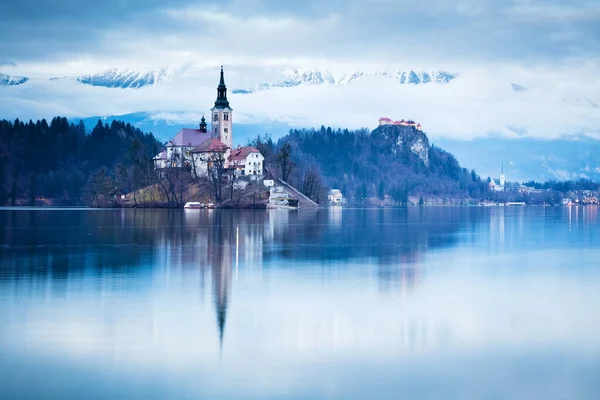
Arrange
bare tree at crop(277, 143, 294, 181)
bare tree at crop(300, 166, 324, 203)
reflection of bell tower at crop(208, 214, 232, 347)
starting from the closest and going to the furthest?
reflection of bell tower at crop(208, 214, 232, 347)
bare tree at crop(277, 143, 294, 181)
bare tree at crop(300, 166, 324, 203)

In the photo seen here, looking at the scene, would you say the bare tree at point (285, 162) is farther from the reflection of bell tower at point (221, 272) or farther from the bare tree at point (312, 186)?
the reflection of bell tower at point (221, 272)

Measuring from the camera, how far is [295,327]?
26.0m

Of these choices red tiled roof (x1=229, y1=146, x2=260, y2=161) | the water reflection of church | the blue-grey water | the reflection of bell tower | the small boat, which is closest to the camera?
the blue-grey water

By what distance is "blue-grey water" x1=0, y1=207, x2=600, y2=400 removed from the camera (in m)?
19.1

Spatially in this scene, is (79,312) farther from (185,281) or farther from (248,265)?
(248,265)

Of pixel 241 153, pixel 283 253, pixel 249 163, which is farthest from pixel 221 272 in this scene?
pixel 241 153

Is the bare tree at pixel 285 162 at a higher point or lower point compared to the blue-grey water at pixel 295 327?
higher

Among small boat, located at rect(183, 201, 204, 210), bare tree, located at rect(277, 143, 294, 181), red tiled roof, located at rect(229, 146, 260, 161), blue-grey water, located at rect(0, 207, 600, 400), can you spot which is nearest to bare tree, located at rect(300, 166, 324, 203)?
bare tree, located at rect(277, 143, 294, 181)

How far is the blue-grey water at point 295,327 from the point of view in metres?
19.1

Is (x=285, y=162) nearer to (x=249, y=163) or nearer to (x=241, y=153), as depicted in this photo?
(x=249, y=163)

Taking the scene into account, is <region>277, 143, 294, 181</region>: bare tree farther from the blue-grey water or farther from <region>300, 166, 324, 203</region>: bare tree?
the blue-grey water

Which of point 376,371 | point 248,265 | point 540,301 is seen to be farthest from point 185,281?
point 376,371

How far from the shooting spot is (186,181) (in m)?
190

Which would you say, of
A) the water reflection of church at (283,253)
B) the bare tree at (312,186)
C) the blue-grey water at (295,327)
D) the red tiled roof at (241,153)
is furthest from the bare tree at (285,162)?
the blue-grey water at (295,327)
